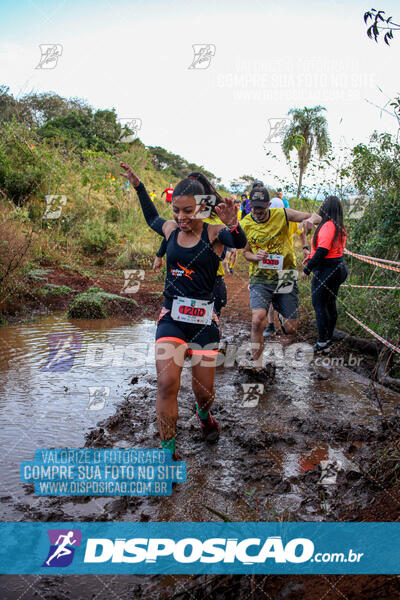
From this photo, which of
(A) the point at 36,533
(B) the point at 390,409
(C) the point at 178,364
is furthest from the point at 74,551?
(B) the point at 390,409

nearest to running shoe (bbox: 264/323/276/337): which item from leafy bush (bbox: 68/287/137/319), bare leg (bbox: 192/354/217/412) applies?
leafy bush (bbox: 68/287/137/319)

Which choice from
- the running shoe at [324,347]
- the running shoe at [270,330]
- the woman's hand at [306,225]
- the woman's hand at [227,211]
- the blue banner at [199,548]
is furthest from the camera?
the running shoe at [270,330]

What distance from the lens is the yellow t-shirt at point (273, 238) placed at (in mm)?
5406

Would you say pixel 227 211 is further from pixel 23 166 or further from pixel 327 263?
pixel 23 166

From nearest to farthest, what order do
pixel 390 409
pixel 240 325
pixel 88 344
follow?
pixel 390 409 → pixel 88 344 → pixel 240 325

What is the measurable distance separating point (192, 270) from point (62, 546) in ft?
6.36

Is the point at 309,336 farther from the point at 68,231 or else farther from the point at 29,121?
the point at 29,121

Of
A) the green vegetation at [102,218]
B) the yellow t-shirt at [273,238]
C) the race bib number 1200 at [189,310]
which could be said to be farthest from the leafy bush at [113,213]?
the race bib number 1200 at [189,310]

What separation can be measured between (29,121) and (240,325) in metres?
11.2

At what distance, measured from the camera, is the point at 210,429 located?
150 inches

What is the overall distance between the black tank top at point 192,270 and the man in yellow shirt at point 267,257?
6.26ft

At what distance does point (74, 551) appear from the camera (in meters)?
2.42

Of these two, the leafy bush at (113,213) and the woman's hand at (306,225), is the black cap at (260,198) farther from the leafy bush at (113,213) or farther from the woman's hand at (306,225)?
the leafy bush at (113,213)

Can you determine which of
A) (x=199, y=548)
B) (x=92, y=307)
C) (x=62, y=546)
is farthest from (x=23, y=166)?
(x=199, y=548)
